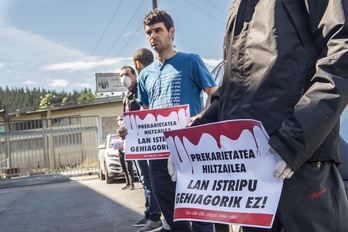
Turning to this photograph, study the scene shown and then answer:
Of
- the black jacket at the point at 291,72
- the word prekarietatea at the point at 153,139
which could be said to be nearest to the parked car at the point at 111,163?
the word prekarietatea at the point at 153,139

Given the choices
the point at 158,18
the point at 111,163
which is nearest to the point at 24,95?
the point at 111,163

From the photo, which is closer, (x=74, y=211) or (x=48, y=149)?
(x=74, y=211)

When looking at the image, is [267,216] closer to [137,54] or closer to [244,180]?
[244,180]

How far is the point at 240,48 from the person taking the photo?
1.82 meters

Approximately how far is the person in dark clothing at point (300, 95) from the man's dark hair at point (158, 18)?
1643 mm

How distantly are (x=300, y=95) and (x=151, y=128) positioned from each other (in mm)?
2229

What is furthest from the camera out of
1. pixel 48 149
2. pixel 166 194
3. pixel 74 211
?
pixel 48 149

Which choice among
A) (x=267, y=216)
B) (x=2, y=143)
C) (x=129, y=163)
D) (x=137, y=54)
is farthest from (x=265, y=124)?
(x=2, y=143)

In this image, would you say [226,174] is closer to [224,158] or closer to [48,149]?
[224,158]

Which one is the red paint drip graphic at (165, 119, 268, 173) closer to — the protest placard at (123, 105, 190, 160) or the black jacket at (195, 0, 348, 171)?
the black jacket at (195, 0, 348, 171)

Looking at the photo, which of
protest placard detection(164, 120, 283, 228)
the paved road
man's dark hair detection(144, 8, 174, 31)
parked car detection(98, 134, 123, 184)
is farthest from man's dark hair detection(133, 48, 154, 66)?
parked car detection(98, 134, 123, 184)

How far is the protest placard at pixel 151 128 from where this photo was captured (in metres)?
3.34

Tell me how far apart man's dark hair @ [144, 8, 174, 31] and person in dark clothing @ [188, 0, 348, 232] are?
5.39ft

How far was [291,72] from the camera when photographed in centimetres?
163
